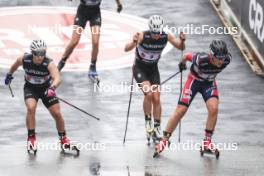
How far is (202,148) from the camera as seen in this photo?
16.7m

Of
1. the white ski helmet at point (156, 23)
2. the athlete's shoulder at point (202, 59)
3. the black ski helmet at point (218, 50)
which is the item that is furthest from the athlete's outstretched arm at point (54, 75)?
the black ski helmet at point (218, 50)

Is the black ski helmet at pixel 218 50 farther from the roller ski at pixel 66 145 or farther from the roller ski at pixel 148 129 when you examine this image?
the roller ski at pixel 66 145

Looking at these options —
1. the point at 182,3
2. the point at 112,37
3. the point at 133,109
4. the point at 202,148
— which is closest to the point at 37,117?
the point at 133,109

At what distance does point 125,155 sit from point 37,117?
8.93 feet

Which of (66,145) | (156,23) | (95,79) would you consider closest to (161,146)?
(66,145)

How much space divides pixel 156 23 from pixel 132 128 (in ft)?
8.12

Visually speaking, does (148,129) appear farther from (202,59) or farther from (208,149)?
(202,59)

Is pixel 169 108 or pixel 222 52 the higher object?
pixel 222 52

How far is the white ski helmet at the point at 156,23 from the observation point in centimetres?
1673

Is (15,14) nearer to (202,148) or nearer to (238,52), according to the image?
(238,52)

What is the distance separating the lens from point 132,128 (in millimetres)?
18281

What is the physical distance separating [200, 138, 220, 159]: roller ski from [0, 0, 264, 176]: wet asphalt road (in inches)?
Answer: 5.6

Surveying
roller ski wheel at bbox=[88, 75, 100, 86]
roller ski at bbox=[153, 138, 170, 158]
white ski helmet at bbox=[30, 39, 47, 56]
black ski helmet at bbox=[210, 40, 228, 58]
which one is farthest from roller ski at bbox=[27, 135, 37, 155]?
roller ski wheel at bbox=[88, 75, 100, 86]

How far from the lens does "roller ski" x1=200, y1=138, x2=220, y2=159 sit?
16.6 meters
